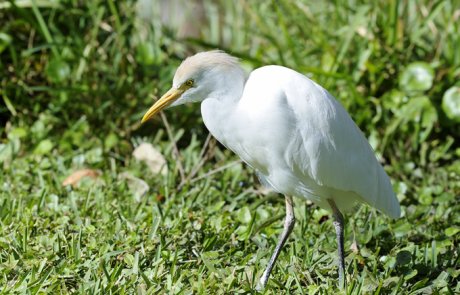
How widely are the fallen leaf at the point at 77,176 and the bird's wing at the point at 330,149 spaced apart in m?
1.58

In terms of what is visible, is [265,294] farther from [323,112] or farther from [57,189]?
[57,189]

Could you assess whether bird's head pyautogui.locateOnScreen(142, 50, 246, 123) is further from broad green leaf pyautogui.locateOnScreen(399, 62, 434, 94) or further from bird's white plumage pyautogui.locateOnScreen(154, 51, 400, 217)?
broad green leaf pyautogui.locateOnScreen(399, 62, 434, 94)

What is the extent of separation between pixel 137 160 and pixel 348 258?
1.63 m

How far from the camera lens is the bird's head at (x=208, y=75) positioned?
2967 mm

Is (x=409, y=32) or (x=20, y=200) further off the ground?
(x=409, y=32)

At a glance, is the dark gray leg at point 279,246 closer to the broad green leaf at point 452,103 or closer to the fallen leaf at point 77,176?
the fallen leaf at point 77,176

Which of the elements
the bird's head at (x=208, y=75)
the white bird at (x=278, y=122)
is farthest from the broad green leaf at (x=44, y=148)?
the bird's head at (x=208, y=75)

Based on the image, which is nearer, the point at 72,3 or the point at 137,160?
the point at 137,160

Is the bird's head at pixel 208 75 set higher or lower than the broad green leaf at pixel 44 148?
higher

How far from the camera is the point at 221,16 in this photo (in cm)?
638

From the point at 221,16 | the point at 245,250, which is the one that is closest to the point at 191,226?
the point at 245,250

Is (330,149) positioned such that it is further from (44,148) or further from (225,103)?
(44,148)

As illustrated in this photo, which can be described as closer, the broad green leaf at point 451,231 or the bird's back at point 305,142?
the bird's back at point 305,142

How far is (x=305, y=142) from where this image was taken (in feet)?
9.85
